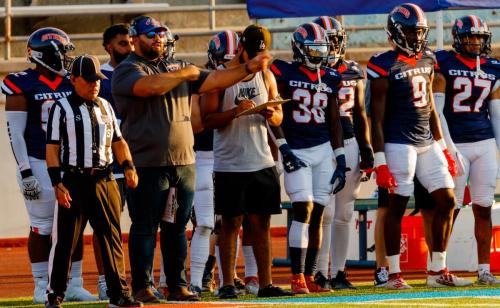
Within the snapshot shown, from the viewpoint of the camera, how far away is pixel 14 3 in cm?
2127

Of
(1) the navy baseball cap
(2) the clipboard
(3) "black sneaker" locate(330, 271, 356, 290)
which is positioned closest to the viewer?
(1) the navy baseball cap

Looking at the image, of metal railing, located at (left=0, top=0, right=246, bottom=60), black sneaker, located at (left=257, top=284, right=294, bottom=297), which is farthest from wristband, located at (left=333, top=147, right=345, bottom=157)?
metal railing, located at (left=0, top=0, right=246, bottom=60)

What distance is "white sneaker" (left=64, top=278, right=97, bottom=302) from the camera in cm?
1123

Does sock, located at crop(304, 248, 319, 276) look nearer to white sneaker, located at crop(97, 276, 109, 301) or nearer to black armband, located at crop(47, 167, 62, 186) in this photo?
white sneaker, located at crop(97, 276, 109, 301)

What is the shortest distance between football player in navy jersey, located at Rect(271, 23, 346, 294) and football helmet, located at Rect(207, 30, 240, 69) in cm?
45

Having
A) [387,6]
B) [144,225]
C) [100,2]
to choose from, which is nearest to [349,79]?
[144,225]

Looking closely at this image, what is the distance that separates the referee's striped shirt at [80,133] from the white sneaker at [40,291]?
1.58m

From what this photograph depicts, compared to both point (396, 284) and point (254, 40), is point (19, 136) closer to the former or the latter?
point (254, 40)

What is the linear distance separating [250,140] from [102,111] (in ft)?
4.38

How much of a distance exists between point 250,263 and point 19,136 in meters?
1.90

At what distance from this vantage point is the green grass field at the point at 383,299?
977cm

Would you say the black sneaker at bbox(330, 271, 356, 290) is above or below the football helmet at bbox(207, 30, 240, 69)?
below

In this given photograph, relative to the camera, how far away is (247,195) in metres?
10.8

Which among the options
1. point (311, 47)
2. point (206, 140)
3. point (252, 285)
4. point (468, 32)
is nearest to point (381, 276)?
point (252, 285)
